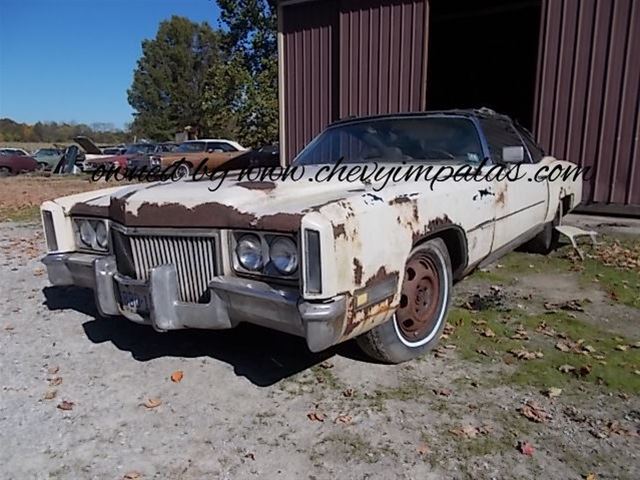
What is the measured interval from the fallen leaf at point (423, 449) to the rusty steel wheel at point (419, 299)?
2.73 ft

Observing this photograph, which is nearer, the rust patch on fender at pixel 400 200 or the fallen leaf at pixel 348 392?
the rust patch on fender at pixel 400 200

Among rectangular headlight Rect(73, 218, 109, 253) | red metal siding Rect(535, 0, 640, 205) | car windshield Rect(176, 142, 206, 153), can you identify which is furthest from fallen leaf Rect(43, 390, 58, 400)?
car windshield Rect(176, 142, 206, 153)

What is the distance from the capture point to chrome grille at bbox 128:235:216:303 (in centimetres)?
263

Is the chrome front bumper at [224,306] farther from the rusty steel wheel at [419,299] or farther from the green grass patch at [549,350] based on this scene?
the green grass patch at [549,350]

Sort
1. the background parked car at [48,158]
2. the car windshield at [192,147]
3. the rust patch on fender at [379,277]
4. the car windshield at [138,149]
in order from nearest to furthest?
1. the rust patch on fender at [379,277]
2. the car windshield at [192,147]
3. the car windshield at [138,149]
4. the background parked car at [48,158]

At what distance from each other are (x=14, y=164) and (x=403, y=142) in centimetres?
2851

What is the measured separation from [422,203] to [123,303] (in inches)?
71.4

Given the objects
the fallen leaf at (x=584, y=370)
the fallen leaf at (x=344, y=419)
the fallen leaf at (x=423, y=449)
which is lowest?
the fallen leaf at (x=344, y=419)

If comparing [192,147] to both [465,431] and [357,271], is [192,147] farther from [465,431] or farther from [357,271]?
[465,431]

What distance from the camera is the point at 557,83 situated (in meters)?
8.37

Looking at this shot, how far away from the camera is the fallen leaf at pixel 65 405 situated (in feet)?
8.72

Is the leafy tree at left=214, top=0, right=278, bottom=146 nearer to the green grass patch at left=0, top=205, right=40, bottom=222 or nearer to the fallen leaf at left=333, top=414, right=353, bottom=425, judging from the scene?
the green grass patch at left=0, top=205, right=40, bottom=222

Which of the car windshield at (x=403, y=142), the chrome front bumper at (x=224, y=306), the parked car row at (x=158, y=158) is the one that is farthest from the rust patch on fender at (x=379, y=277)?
the parked car row at (x=158, y=158)

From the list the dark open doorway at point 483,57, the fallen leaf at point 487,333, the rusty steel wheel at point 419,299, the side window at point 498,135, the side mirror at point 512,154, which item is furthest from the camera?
the dark open doorway at point 483,57
